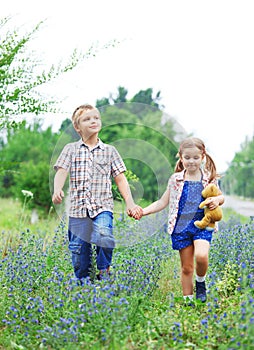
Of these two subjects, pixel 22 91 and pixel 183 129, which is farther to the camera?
pixel 22 91

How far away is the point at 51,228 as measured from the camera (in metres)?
8.97

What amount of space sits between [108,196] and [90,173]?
→ 234 millimetres

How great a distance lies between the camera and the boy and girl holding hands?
4.22 meters

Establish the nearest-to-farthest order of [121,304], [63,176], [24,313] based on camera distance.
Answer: [121,304] → [24,313] → [63,176]

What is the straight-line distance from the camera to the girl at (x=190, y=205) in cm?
418

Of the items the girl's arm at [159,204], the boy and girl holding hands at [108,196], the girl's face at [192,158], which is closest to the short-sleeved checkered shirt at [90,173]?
the boy and girl holding hands at [108,196]

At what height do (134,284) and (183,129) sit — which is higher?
(183,129)

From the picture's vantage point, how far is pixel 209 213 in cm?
411

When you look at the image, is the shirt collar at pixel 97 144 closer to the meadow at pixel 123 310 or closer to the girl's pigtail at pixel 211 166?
the girl's pigtail at pixel 211 166

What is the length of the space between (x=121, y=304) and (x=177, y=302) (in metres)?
1.03

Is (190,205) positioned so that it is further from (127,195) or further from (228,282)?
(228,282)

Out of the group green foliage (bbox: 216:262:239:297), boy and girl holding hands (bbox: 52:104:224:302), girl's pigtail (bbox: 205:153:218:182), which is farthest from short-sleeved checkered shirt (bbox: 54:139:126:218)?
green foliage (bbox: 216:262:239:297)

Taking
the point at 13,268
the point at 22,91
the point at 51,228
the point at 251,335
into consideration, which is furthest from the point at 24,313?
the point at 51,228

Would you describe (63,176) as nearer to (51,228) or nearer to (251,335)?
(251,335)
